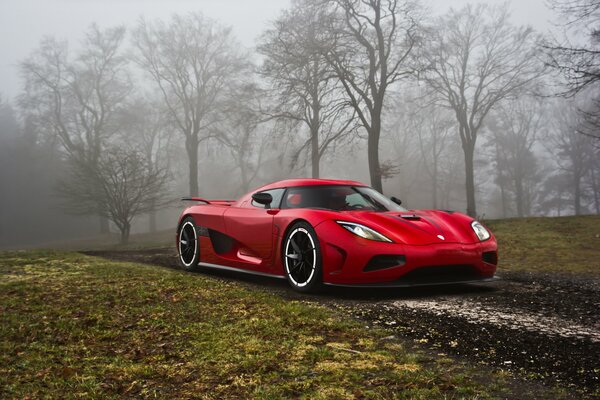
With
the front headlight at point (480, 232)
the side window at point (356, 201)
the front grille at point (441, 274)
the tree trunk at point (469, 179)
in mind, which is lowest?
the front grille at point (441, 274)

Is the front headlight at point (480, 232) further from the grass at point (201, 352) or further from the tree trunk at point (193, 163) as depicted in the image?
the tree trunk at point (193, 163)

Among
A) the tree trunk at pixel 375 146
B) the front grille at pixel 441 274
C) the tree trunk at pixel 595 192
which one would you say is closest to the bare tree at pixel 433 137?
the tree trunk at pixel 595 192

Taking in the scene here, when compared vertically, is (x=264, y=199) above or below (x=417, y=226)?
above

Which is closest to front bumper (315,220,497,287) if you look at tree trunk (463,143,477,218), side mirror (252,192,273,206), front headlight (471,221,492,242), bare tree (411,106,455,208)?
front headlight (471,221,492,242)

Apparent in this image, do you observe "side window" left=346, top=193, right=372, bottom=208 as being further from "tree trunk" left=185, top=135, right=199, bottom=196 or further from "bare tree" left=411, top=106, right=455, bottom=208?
"bare tree" left=411, top=106, right=455, bottom=208

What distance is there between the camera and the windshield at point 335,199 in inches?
220

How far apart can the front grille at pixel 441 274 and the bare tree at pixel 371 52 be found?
40.4 ft

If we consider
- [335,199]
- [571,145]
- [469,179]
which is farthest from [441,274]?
[571,145]

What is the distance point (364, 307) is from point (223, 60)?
26.7m

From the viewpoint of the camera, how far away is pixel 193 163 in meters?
28.8

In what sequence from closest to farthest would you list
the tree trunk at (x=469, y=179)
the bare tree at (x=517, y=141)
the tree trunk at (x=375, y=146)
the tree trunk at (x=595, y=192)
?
the tree trunk at (x=375, y=146)
the tree trunk at (x=469, y=179)
the tree trunk at (x=595, y=192)
the bare tree at (x=517, y=141)

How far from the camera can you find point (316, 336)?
3.24 m

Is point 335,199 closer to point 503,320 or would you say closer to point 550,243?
point 503,320

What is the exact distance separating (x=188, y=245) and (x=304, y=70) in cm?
1362
